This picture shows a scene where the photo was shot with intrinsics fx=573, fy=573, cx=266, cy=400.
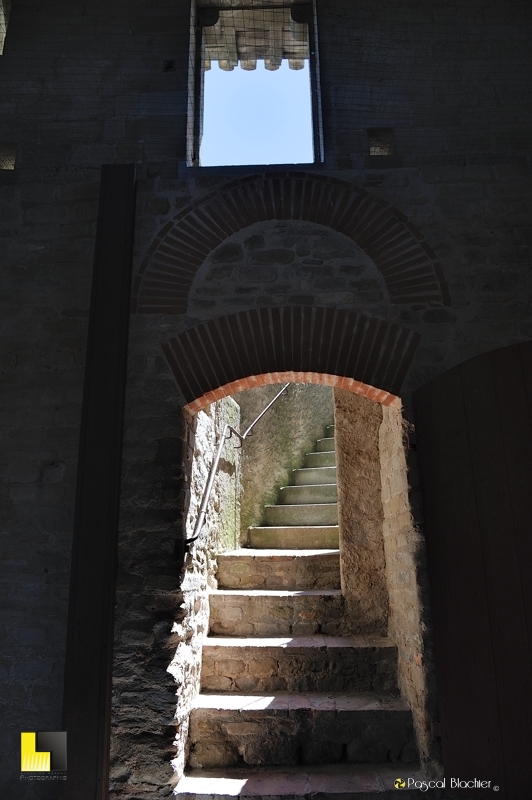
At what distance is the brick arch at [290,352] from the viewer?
10.7 ft

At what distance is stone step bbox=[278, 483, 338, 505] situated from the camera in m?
6.01

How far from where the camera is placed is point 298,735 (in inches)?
128

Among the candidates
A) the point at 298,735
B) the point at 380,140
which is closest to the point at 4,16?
the point at 380,140

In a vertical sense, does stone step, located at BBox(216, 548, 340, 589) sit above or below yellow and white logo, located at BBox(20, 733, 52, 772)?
above

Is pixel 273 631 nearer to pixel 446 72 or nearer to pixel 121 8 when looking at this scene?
pixel 446 72

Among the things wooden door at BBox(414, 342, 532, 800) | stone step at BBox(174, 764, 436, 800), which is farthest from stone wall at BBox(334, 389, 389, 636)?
wooden door at BBox(414, 342, 532, 800)

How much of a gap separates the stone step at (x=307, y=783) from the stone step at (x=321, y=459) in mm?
3722

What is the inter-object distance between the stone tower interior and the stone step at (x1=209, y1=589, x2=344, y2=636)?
0.56ft

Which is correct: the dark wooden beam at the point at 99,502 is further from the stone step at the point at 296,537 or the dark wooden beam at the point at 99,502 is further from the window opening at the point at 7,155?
the stone step at the point at 296,537

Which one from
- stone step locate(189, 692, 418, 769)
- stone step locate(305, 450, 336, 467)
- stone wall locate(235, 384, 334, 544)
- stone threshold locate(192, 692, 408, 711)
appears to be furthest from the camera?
stone step locate(305, 450, 336, 467)

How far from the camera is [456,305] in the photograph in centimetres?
342

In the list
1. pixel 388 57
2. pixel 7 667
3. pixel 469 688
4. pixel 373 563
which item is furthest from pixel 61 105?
pixel 469 688

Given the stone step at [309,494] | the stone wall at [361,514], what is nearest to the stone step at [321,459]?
the stone step at [309,494]

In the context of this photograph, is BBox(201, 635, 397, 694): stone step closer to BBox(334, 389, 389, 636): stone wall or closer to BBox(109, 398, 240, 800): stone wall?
BBox(109, 398, 240, 800): stone wall
